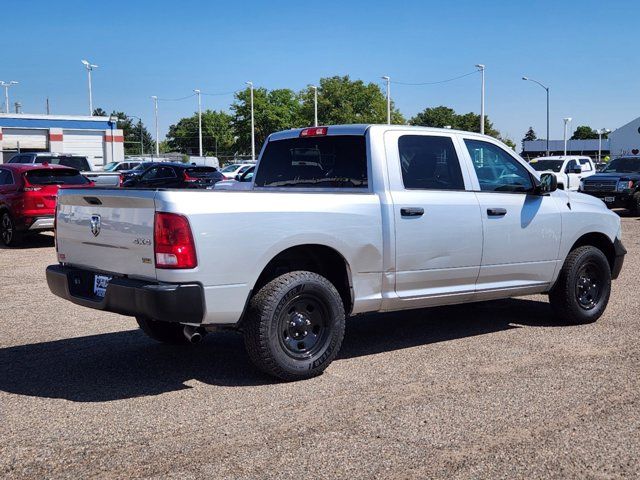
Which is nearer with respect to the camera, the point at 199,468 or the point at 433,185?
the point at 199,468

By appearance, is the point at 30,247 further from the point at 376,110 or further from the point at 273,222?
the point at 376,110

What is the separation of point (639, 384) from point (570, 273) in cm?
207

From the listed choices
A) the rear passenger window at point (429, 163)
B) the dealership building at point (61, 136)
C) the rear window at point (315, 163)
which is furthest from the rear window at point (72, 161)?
the dealership building at point (61, 136)

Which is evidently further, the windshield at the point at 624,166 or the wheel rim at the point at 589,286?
the windshield at the point at 624,166

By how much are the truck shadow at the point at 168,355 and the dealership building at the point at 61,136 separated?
4698 cm

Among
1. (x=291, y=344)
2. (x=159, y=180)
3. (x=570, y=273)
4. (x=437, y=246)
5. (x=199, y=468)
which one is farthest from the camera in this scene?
(x=159, y=180)

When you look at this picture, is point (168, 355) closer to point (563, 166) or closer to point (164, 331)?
point (164, 331)

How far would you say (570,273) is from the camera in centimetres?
733

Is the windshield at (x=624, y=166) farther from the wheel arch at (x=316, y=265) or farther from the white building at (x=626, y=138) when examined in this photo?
the white building at (x=626, y=138)

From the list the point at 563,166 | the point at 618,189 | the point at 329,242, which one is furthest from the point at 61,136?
the point at 329,242

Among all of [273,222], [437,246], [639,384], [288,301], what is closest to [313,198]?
[273,222]

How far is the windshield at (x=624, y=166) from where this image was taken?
77.9ft

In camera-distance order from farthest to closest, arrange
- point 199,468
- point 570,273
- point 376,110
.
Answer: point 376,110, point 570,273, point 199,468

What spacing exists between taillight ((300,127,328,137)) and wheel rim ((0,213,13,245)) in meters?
10.6
